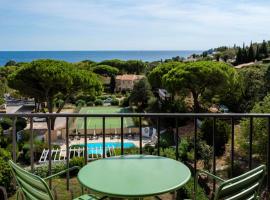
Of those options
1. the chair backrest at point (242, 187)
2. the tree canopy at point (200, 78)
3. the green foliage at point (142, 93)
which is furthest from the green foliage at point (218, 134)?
the green foliage at point (142, 93)

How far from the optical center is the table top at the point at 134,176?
194cm

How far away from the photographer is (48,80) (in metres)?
27.9

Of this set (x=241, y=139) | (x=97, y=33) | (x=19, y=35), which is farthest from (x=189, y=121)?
(x=19, y=35)

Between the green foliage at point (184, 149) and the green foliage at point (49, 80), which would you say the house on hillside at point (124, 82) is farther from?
the green foliage at point (184, 149)

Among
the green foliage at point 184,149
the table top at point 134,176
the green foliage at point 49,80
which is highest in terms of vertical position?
the table top at point 134,176

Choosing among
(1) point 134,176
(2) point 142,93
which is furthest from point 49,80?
(1) point 134,176

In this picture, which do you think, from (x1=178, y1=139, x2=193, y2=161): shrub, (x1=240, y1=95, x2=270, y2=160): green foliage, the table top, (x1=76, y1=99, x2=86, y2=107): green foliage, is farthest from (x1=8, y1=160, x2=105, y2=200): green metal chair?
(x1=76, y1=99, x2=86, y2=107): green foliage

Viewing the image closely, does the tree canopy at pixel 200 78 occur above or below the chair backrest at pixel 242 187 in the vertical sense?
below

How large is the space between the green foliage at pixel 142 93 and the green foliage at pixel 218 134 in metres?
17.1

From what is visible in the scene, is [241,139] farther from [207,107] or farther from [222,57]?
[222,57]

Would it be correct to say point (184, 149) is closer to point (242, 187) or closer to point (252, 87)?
point (242, 187)

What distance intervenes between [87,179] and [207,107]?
2922cm

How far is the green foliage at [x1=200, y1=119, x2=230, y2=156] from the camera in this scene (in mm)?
17828

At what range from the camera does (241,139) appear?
16.0 m
